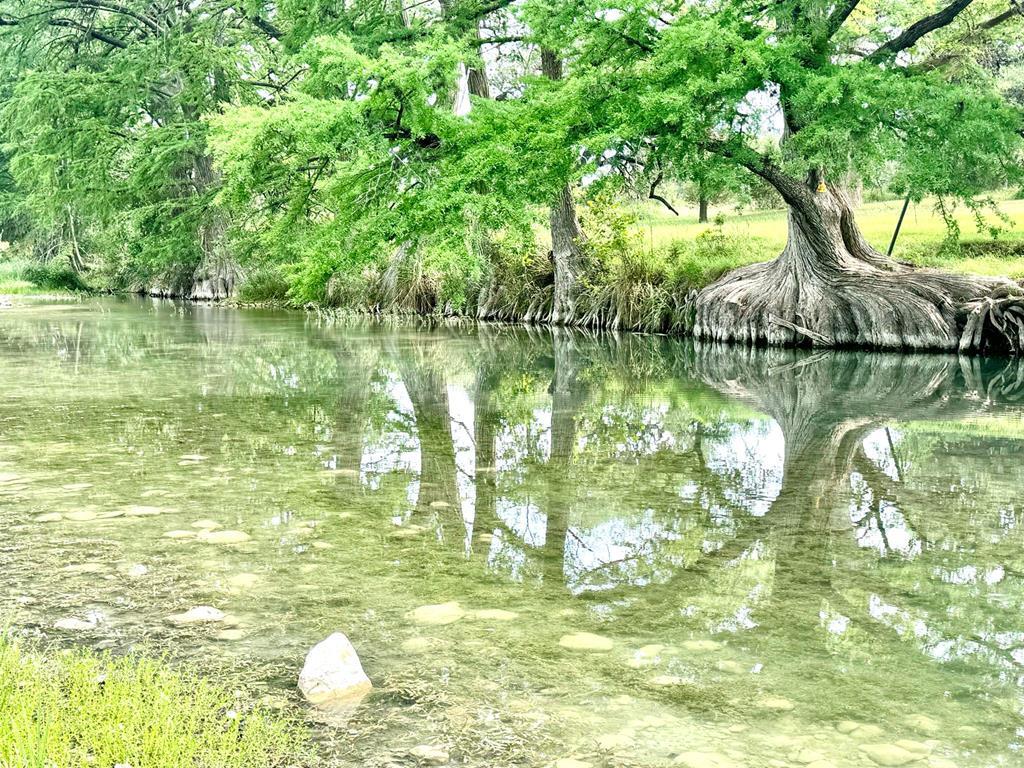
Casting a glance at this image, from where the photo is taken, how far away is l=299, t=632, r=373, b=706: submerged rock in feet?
10.5

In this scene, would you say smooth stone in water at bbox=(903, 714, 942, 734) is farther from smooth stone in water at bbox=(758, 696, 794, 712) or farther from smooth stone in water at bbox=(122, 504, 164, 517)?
smooth stone in water at bbox=(122, 504, 164, 517)

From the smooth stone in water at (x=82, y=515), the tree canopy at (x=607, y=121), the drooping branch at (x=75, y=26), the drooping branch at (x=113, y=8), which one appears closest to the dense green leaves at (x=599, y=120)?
the tree canopy at (x=607, y=121)

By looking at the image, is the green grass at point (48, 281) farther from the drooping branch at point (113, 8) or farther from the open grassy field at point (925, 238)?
the open grassy field at point (925, 238)

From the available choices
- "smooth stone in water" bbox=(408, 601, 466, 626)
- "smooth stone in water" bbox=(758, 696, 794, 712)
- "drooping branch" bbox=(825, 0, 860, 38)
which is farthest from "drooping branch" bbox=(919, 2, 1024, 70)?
"smooth stone in water" bbox=(758, 696, 794, 712)

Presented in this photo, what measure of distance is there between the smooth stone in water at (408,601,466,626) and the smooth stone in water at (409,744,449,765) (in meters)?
0.98

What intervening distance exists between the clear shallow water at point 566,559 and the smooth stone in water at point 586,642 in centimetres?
3

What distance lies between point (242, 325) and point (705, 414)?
15.1 meters

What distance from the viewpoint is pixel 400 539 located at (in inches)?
199

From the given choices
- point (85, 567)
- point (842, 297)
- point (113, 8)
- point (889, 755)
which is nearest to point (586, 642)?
point (889, 755)

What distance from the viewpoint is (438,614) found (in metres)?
3.97

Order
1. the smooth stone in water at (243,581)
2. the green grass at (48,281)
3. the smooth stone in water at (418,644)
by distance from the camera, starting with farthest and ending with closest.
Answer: the green grass at (48,281), the smooth stone in water at (243,581), the smooth stone in water at (418,644)

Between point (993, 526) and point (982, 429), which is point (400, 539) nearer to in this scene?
point (993, 526)

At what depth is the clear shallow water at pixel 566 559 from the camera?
3.12 meters

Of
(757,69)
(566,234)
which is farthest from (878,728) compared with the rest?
(566,234)
